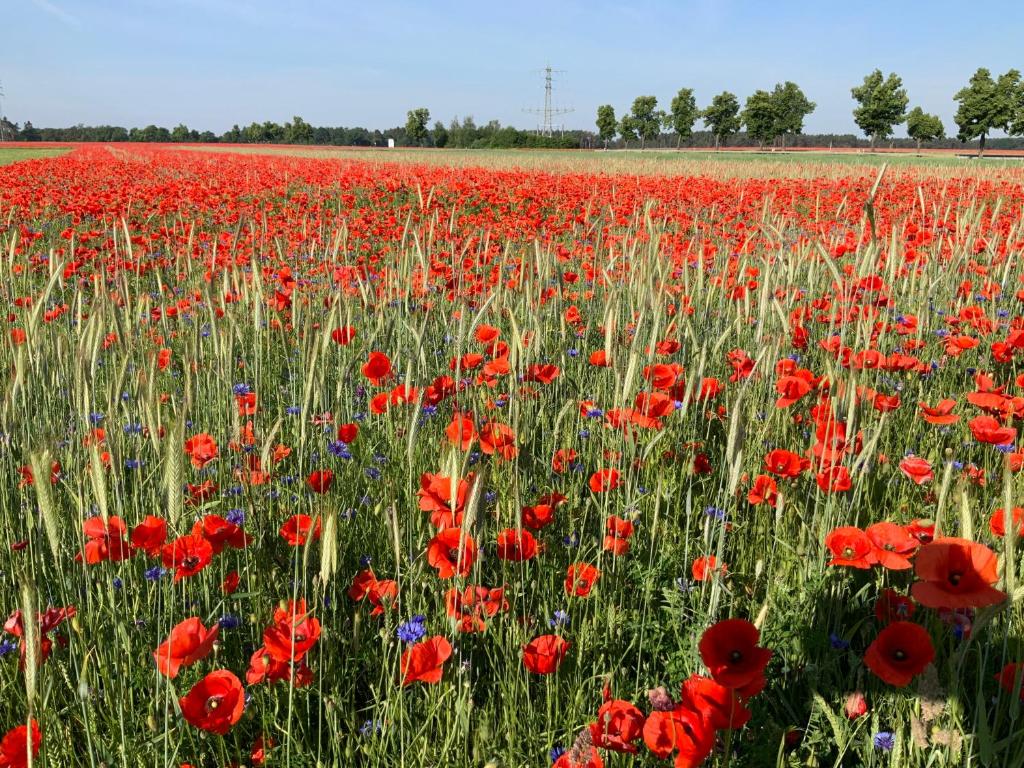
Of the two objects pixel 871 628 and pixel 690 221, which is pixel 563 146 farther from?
pixel 871 628

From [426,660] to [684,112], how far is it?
83.0 meters

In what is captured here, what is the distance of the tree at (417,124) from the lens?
89812mm

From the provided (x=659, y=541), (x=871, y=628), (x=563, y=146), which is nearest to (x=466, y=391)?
(x=659, y=541)

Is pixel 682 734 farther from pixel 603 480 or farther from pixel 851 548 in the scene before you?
pixel 603 480

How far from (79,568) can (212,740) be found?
23.8 inches

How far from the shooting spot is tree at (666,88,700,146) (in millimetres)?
75944

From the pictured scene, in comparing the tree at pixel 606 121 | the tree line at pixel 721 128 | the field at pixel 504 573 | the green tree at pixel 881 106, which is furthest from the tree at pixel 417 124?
the field at pixel 504 573

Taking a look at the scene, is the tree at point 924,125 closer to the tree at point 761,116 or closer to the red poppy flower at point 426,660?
the tree at point 761,116

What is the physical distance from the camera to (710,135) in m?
90.2

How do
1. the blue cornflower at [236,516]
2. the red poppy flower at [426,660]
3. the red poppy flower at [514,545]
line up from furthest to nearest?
1. the blue cornflower at [236,516]
2. the red poppy flower at [514,545]
3. the red poppy flower at [426,660]

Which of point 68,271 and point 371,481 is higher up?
point 68,271

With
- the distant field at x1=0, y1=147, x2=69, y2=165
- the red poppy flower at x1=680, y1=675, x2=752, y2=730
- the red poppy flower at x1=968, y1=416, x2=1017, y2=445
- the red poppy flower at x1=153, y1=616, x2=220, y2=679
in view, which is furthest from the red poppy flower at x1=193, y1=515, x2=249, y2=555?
the distant field at x1=0, y1=147, x2=69, y2=165

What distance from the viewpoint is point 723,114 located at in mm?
75250

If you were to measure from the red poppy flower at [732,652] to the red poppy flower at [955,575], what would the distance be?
0.80ft
